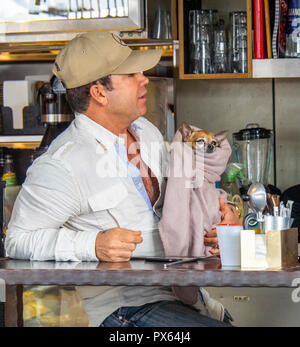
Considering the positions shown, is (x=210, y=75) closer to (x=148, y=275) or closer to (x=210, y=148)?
(x=210, y=148)

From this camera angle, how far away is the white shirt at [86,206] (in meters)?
1.66

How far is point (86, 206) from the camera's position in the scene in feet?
5.88

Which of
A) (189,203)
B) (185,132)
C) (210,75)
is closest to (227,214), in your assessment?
(189,203)

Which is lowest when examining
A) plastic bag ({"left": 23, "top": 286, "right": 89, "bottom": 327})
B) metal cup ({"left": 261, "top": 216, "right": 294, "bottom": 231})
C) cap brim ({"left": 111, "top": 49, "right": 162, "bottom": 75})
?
plastic bag ({"left": 23, "top": 286, "right": 89, "bottom": 327})

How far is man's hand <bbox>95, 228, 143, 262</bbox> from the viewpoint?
1.57 m

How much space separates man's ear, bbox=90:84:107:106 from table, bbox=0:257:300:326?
562 mm

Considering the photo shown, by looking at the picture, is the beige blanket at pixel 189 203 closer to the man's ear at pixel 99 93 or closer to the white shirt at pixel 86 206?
the white shirt at pixel 86 206

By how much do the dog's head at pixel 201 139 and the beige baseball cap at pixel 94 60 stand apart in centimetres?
23

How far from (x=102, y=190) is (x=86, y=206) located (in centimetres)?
6

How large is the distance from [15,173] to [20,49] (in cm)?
54

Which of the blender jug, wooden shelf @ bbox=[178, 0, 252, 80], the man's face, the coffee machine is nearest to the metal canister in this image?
wooden shelf @ bbox=[178, 0, 252, 80]

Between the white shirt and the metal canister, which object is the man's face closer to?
the white shirt

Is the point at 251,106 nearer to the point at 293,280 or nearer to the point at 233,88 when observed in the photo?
the point at 233,88
